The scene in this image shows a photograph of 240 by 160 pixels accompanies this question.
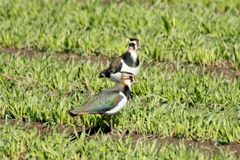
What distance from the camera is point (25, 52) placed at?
9789 mm

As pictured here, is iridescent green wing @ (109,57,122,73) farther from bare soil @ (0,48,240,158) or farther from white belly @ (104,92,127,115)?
white belly @ (104,92,127,115)

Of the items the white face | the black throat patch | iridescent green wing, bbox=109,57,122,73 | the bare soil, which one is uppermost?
the white face

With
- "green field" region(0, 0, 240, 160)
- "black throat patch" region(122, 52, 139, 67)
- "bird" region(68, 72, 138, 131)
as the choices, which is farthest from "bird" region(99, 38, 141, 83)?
"bird" region(68, 72, 138, 131)

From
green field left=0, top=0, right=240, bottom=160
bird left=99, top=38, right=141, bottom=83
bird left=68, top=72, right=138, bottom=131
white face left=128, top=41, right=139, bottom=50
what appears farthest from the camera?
white face left=128, top=41, right=139, bottom=50

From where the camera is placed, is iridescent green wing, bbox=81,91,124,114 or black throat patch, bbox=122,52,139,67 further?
black throat patch, bbox=122,52,139,67

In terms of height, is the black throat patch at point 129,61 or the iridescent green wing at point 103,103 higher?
the black throat patch at point 129,61

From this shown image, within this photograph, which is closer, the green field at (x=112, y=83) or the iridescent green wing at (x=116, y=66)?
the green field at (x=112, y=83)

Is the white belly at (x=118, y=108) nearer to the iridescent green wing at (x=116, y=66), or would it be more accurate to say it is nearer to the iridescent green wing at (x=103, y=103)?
the iridescent green wing at (x=103, y=103)

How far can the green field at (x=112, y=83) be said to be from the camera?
6.17m

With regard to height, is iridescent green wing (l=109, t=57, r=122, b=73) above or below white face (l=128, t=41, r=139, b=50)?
below

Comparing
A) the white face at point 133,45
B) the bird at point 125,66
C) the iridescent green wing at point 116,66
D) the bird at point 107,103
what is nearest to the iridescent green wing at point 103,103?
the bird at point 107,103

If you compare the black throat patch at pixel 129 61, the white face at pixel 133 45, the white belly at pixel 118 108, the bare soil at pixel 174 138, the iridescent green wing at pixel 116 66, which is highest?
the white face at pixel 133 45

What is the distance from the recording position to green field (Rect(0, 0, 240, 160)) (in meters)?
6.17

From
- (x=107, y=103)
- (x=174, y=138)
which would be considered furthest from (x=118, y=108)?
(x=174, y=138)
